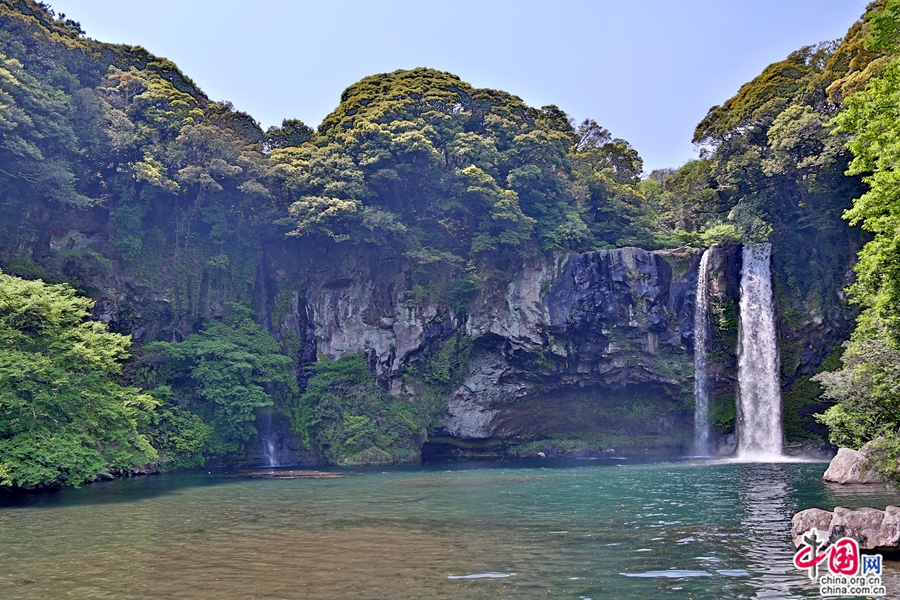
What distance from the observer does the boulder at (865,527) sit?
8.68 metres

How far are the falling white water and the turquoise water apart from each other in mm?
9858

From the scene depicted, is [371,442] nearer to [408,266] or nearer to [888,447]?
[408,266]

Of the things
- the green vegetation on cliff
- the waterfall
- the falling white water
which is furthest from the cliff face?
the green vegetation on cliff

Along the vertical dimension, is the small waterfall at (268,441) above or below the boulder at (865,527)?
below

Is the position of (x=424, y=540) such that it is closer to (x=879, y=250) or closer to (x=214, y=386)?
(x=879, y=250)

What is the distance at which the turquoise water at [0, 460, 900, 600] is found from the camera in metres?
8.27

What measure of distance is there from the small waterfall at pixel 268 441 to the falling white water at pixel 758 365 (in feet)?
66.7

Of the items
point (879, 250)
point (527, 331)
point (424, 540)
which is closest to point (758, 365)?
point (527, 331)

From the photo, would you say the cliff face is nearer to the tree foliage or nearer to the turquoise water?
the tree foliage

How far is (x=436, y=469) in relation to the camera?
2780 cm

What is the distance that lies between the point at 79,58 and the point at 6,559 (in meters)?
26.5

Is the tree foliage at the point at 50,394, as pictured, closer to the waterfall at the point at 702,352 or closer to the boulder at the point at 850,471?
the boulder at the point at 850,471

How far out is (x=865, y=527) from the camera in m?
8.84

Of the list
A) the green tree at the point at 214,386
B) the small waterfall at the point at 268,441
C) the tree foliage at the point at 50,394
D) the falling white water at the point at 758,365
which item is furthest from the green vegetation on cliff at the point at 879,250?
the small waterfall at the point at 268,441
